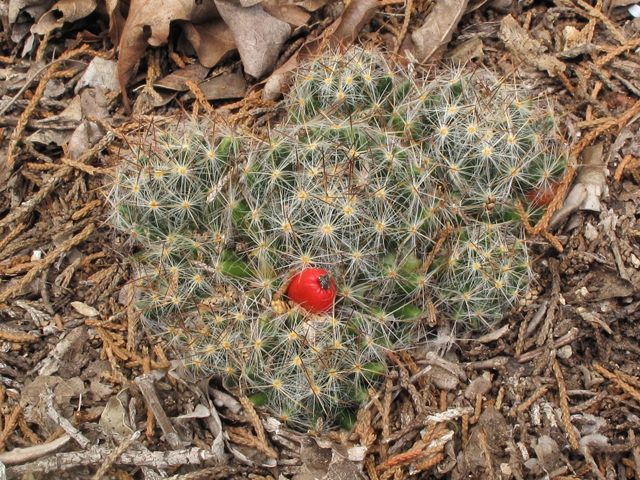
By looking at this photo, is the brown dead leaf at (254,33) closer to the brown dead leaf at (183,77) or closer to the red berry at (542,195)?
the brown dead leaf at (183,77)

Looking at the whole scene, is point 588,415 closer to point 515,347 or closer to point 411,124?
point 515,347

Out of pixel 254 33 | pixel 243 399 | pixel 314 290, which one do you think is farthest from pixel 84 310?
pixel 254 33

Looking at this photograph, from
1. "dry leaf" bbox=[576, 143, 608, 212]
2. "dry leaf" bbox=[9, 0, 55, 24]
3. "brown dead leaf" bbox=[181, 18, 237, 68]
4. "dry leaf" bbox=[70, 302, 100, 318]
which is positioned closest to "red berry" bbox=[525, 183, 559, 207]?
"dry leaf" bbox=[576, 143, 608, 212]

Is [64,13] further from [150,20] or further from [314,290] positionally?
[314,290]

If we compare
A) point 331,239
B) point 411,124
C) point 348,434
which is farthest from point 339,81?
point 348,434

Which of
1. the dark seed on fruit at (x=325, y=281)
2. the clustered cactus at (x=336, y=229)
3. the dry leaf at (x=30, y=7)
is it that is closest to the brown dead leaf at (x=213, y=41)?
the clustered cactus at (x=336, y=229)

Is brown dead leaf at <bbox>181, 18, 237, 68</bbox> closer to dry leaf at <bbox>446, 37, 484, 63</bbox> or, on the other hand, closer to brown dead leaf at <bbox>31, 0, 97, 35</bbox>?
brown dead leaf at <bbox>31, 0, 97, 35</bbox>
